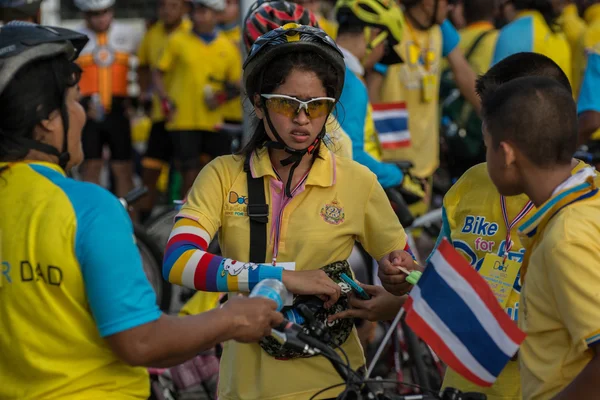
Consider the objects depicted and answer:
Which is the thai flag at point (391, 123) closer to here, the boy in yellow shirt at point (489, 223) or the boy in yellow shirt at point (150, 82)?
the boy in yellow shirt at point (489, 223)

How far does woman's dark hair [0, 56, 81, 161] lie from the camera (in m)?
2.92

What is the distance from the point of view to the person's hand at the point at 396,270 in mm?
3643

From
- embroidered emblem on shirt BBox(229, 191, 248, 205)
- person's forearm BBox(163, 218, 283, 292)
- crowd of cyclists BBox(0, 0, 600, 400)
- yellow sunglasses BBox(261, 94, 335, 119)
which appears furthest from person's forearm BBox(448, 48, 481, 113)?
person's forearm BBox(163, 218, 283, 292)

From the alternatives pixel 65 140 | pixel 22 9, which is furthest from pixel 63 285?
pixel 22 9

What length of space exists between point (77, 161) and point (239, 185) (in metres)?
0.79

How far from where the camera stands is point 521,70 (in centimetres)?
384

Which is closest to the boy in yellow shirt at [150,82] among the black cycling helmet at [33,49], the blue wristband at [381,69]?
the blue wristband at [381,69]

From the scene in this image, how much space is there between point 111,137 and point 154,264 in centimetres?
371

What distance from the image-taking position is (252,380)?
3670mm

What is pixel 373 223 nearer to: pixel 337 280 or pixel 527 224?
pixel 337 280

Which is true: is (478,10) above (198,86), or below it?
above

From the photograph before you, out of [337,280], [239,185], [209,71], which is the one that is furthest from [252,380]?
[209,71]

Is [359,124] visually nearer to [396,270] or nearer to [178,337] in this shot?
[396,270]

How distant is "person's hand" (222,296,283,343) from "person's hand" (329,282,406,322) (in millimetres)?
665
